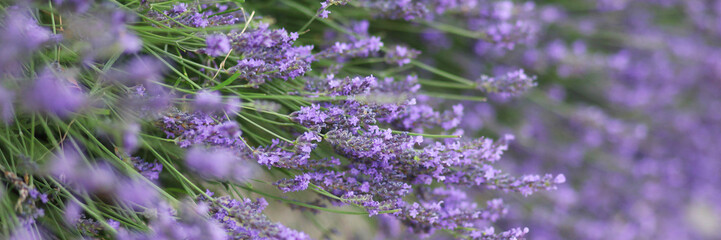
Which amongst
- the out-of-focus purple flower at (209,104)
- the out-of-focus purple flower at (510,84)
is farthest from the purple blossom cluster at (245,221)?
the out-of-focus purple flower at (510,84)

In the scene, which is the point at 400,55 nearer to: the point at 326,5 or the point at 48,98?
the point at 326,5

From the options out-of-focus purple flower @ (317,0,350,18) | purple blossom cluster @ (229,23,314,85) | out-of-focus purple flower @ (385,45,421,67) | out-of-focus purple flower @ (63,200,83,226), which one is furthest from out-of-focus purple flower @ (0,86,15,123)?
out-of-focus purple flower @ (385,45,421,67)

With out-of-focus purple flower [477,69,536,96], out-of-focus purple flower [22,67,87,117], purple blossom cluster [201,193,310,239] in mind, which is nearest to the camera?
out-of-focus purple flower [22,67,87,117]

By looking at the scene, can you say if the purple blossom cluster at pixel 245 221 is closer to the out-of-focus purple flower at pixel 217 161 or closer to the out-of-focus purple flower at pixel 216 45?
the out-of-focus purple flower at pixel 217 161

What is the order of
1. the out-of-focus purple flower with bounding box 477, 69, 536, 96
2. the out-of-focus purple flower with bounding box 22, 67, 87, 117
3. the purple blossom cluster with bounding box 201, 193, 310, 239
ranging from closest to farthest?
the out-of-focus purple flower with bounding box 22, 67, 87, 117
the purple blossom cluster with bounding box 201, 193, 310, 239
the out-of-focus purple flower with bounding box 477, 69, 536, 96

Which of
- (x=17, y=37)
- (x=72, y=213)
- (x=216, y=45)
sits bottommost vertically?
(x=72, y=213)

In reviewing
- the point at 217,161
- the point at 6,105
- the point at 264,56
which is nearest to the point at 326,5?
the point at 264,56

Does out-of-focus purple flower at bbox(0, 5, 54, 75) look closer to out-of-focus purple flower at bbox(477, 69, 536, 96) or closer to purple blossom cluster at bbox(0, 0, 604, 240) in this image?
purple blossom cluster at bbox(0, 0, 604, 240)

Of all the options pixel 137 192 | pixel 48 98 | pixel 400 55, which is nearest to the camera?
pixel 48 98
